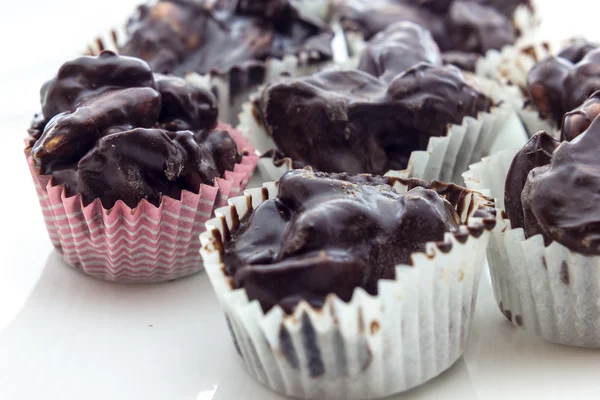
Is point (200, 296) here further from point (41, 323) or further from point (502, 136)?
point (502, 136)

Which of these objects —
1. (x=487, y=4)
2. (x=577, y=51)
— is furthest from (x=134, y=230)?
(x=487, y=4)

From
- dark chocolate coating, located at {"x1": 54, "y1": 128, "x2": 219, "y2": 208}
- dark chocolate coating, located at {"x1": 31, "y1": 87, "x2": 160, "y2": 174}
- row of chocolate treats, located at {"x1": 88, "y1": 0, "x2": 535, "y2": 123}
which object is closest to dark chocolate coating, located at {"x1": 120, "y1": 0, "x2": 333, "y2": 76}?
row of chocolate treats, located at {"x1": 88, "y1": 0, "x2": 535, "y2": 123}

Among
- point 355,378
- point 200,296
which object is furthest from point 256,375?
point 200,296

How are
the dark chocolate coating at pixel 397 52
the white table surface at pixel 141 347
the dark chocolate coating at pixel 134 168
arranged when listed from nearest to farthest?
the white table surface at pixel 141 347, the dark chocolate coating at pixel 134 168, the dark chocolate coating at pixel 397 52

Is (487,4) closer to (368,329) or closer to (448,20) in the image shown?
(448,20)

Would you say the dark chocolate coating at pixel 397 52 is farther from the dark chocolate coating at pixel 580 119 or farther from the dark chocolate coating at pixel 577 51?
the dark chocolate coating at pixel 580 119

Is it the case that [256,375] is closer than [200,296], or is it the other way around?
[256,375]

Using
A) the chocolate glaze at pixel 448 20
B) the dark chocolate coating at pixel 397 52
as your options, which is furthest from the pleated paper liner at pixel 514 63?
the dark chocolate coating at pixel 397 52
